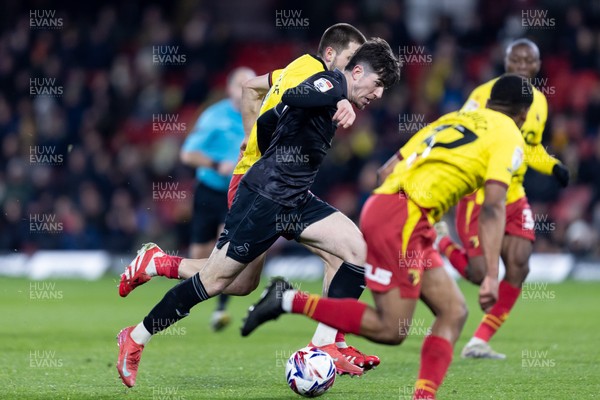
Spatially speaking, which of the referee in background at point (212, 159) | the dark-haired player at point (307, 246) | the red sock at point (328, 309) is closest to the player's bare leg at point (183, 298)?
the dark-haired player at point (307, 246)

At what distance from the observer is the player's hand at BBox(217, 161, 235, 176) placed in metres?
10.9

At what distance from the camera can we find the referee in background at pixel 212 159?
1152cm

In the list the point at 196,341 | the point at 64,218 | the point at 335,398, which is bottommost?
the point at 64,218

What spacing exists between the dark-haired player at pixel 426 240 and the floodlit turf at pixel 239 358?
28.9 inches

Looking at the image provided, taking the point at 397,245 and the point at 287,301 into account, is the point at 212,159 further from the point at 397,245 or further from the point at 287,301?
the point at 397,245

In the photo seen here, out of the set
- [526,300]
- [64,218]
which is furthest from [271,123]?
[64,218]

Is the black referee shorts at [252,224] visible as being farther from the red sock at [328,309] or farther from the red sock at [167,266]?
the red sock at [328,309]

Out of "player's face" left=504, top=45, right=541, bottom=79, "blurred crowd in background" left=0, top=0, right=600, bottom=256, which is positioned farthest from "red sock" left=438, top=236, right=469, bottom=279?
"blurred crowd in background" left=0, top=0, right=600, bottom=256

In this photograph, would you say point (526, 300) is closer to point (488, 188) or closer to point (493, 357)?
point (493, 357)

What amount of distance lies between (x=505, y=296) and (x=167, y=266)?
290cm

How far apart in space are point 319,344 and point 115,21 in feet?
52.5

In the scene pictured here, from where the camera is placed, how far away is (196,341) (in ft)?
33.3

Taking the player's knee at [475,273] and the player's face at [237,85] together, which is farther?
the player's face at [237,85]

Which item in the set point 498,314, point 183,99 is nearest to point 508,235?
point 498,314
